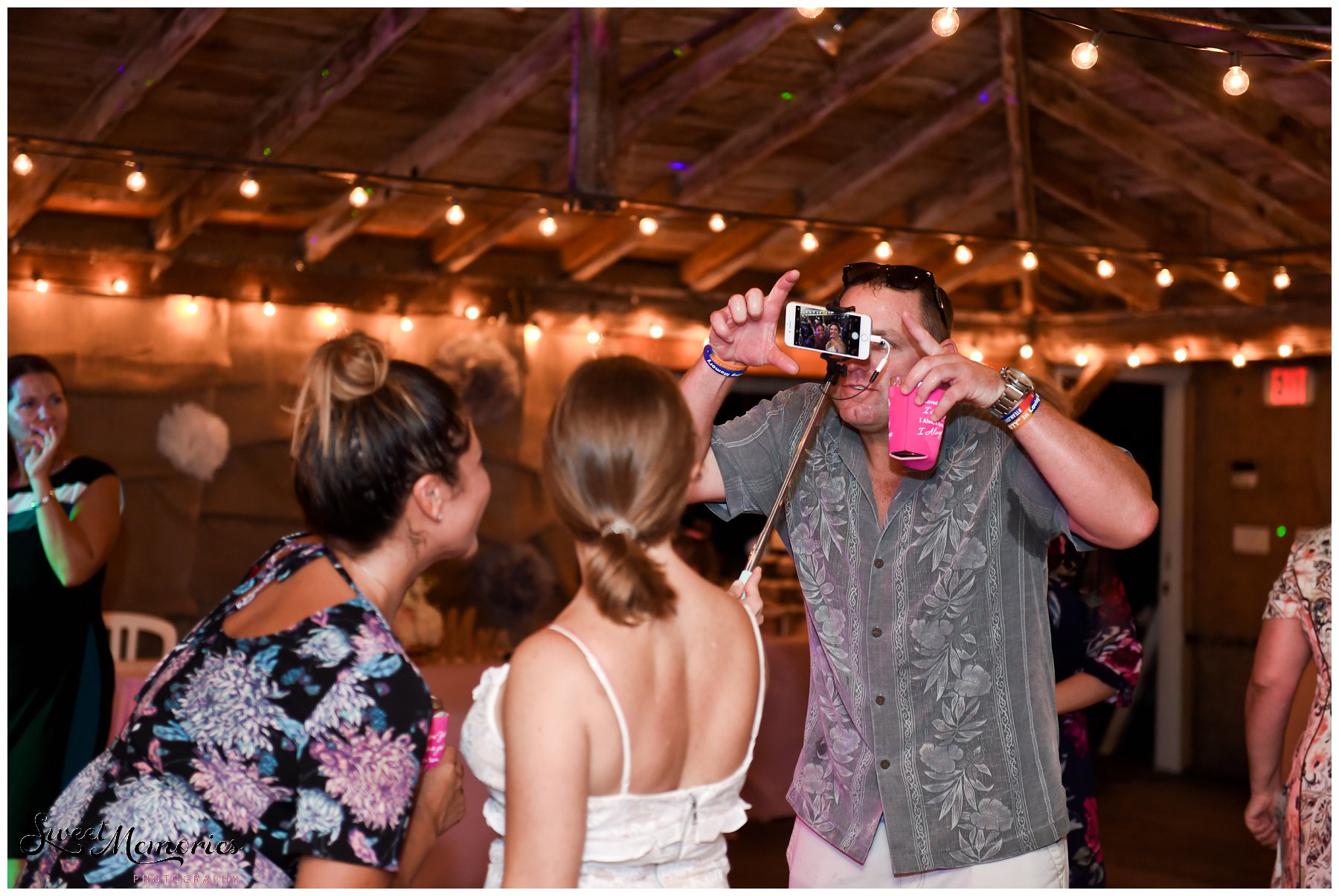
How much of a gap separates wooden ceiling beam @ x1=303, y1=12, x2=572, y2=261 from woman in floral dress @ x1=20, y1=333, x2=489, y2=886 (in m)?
3.85

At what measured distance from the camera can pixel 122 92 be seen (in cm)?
471

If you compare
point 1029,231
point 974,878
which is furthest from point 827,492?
point 1029,231

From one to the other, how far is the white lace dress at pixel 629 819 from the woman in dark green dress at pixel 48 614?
2.21 metres

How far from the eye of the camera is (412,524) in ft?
5.01

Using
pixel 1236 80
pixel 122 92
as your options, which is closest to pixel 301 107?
pixel 122 92

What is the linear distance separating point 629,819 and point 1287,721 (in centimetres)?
175

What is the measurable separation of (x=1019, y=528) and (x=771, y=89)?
4196 mm

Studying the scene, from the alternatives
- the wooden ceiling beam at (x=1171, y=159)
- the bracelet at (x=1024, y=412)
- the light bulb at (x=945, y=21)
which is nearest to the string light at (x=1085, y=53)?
the light bulb at (x=945, y=21)

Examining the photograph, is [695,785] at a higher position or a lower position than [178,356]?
lower

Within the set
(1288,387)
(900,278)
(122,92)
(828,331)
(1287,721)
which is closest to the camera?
(828,331)

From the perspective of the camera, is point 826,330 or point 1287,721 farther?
point 1287,721

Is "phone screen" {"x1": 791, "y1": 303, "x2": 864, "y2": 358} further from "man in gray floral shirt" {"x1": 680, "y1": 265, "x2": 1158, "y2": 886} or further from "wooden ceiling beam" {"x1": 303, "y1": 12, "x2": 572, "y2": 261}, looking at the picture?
"wooden ceiling beam" {"x1": 303, "y1": 12, "x2": 572, "y2": 261}

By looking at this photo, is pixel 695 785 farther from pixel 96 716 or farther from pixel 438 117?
pixel 438 117

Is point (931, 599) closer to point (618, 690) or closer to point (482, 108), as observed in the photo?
point (618, 690)
